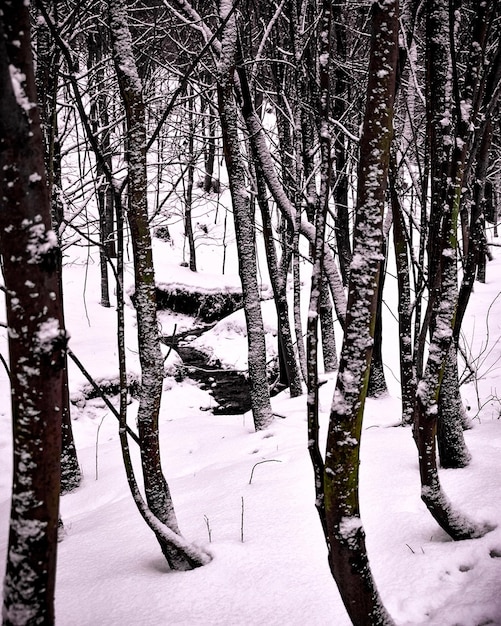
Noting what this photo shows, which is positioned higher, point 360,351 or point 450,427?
point 360,351

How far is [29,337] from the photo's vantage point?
39.0 inches

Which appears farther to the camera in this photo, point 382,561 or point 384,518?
point 384,518

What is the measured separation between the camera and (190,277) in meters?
15.5

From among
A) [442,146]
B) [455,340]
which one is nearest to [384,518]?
[455,340]

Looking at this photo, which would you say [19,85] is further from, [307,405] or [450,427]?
[450,427]

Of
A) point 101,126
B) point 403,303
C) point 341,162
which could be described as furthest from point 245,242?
point 101,126

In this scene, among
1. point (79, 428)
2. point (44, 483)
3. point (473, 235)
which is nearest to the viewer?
point (44, 483)

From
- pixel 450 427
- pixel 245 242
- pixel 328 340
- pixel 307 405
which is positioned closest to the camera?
pixel 307 405

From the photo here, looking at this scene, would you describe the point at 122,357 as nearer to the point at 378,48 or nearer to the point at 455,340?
the point at 378,48

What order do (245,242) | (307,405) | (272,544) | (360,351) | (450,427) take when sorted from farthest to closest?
1. (245,242)
2. (450,427)
3. (272,544)
4. (307,405)
5. (360,351)

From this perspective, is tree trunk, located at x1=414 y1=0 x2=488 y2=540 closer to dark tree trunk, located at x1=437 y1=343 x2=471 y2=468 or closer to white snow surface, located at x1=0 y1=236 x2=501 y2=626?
white snow surface, located at x1=0 y1=236 x2=501 y2=626

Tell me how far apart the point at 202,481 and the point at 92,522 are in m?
0.85

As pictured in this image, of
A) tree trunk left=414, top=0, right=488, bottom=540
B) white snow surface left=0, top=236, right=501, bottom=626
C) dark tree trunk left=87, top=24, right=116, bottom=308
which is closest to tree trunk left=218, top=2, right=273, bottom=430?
white snow surface left=0, top=236, right=501, bottom=626

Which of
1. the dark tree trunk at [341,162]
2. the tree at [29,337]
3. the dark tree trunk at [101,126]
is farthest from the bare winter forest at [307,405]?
the dark tree trunk at [341,162]
